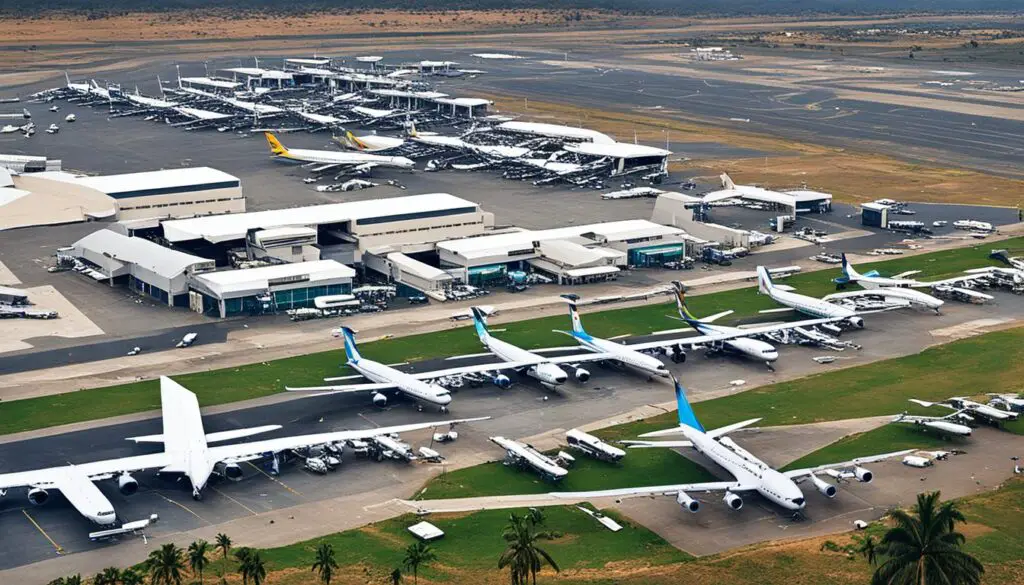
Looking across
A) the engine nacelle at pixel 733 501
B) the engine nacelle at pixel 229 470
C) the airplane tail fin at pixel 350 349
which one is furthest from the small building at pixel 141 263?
the engine nacelle at pixel 733 501

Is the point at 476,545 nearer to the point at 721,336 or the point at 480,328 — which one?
the point at 480,328

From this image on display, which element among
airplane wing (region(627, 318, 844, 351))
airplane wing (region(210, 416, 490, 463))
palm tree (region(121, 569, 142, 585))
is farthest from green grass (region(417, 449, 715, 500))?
airplane wing (region(627, 318, 844, 351))

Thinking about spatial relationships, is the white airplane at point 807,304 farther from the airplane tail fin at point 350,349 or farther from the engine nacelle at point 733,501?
the airplane tail fin at point 350,349

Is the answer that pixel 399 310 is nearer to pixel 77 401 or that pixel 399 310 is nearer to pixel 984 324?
pixel 77 401

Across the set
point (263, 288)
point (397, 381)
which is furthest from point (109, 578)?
point (263, 288)

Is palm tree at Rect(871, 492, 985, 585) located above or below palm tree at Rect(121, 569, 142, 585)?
above

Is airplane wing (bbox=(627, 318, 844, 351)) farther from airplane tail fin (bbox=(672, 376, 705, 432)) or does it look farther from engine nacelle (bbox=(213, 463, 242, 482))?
engine nacelle (bbox=(213, 463, 242, 482))
